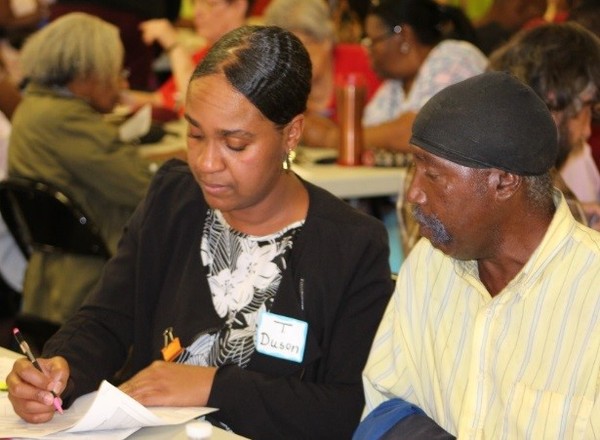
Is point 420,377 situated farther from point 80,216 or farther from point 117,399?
point 80,216

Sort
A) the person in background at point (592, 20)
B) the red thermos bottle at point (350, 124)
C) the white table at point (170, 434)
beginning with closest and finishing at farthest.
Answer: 1. the white table at point (170, 434)
2. the person in background at point (592, 20)
3. the red thermos bottle at point (350, 124)

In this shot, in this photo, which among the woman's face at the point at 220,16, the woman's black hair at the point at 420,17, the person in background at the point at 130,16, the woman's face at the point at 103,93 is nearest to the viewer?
the woman's face at the point at 103,93

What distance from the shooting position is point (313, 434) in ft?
7.84

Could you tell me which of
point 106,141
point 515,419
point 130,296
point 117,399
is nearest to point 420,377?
point 515,419

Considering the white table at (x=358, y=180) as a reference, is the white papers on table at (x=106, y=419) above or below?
above

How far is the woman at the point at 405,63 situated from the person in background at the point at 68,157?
3.38 ft

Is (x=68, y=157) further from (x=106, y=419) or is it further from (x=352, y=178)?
(x=106, y=419)

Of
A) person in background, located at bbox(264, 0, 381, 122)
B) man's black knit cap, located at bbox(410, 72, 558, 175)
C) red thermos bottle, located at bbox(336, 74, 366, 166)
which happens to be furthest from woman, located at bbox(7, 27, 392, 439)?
person in background, located at bbox(264, 0, 381, 122)

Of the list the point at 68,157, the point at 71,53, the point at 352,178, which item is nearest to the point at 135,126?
the point at 71,53

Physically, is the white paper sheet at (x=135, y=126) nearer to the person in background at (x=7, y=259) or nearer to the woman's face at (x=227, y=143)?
the person in background at (x=7, y=259)

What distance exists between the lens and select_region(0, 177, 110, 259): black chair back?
12.8 feet

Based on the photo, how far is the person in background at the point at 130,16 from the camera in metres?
7.75

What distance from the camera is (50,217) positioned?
3.95 m

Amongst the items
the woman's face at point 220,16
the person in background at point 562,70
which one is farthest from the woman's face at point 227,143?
the woman's face at point 220,16
